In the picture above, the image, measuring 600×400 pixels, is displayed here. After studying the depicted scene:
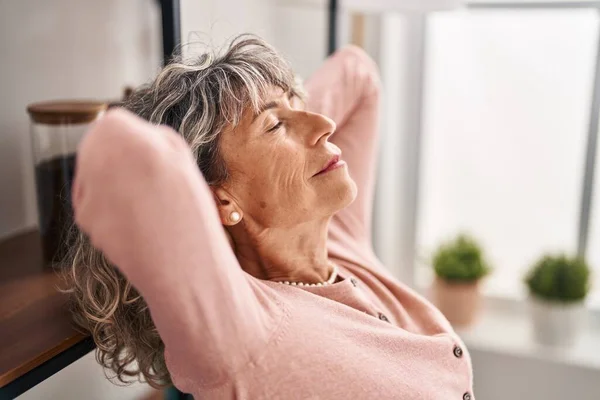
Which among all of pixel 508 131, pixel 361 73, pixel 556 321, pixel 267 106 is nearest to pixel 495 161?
pixel 508 131

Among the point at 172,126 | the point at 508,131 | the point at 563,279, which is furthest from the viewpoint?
the point at 508,131

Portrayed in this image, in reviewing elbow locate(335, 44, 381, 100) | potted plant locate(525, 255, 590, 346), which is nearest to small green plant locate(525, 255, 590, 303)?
potted plant locate(525, 255, 590, 346)

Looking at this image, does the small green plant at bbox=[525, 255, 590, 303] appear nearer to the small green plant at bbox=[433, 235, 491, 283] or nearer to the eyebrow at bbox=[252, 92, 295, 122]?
the small green plant at bbox=[433, 235, 491, 283]

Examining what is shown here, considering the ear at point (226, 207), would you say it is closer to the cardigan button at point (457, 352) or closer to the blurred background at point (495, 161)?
the cardigan button at point (457, 352)

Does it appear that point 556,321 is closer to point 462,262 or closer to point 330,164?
point 462,262

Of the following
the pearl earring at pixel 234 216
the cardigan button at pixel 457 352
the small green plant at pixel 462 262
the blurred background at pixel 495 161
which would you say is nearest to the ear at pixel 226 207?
the pearl earring at pixel 234 216

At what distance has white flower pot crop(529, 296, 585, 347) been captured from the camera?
181 centimetres

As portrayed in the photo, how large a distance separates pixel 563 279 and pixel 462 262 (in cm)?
26

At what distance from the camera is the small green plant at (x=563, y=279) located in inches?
70.5

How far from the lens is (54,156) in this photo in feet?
3.85

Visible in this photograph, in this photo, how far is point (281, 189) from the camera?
97 centimetres

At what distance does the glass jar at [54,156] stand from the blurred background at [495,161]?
479mm

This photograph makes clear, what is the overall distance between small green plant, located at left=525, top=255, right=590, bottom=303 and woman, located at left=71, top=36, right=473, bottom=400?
2.57 feet

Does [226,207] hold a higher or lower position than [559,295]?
higher
